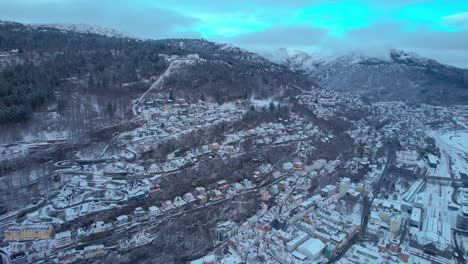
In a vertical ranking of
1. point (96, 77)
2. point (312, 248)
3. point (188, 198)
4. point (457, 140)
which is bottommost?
point (312, 248)

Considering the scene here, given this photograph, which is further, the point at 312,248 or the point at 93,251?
the point at 312,248

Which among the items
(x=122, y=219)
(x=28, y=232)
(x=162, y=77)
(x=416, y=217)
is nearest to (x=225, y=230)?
(x=122, y=219)

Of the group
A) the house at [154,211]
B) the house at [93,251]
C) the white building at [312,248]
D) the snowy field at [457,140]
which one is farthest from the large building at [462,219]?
the house at [93,251]

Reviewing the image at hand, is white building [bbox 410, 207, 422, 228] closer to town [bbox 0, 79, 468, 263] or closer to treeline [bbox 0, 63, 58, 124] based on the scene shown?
town [bbox 0, 79, 468, 263]

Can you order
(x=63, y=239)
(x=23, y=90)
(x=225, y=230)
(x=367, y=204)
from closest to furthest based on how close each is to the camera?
1. (x=63, y=239)
2. (x=225, y=230)
3. (x=367, y=204)
4. (x=23, y=90)

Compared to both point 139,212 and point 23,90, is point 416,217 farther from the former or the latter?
point 23,90

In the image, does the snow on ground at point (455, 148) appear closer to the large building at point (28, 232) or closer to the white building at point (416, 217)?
the white building at point (416, 217)

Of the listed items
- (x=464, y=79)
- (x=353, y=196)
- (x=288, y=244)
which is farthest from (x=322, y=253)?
(x=464, y=79)

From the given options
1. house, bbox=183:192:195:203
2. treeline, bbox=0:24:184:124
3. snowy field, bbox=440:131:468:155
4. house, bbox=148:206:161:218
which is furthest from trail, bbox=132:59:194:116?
snowy field, bbox=440:131:468:155
